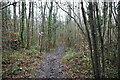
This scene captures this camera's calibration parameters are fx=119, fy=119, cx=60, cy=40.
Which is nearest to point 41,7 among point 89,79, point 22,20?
point 22,20

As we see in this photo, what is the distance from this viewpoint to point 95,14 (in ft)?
22.1

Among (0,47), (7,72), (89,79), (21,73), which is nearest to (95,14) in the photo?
(89,79)

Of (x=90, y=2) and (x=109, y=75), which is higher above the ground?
(x=90, y=2)

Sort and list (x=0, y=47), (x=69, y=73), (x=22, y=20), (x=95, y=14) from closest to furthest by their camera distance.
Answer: (x=95, y=14)
(x=69, y=73)
(x=0, y=47)
(x=22, y=20)

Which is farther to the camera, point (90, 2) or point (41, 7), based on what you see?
point (41, 7)

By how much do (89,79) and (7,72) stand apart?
5194 mm

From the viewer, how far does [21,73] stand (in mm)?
7820

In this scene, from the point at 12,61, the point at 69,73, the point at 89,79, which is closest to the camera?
the point at 89,79

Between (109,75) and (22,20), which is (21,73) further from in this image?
(22,20)

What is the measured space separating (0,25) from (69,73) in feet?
20.8

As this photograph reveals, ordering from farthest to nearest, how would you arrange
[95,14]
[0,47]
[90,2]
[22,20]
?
1. [22,20]
2. [0,47]
3. [95,14]
4. [90,2]

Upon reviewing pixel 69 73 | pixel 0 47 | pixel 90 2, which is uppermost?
pixel 90 2

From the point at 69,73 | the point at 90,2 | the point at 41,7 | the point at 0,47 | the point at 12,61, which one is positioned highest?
the point at 41,7

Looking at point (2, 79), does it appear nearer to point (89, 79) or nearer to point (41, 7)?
point (89, 79)
